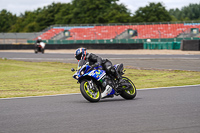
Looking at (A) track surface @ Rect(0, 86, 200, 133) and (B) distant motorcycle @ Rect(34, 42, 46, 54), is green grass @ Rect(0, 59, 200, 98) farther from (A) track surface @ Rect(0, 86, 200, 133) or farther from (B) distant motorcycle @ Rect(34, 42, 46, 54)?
(B) distant motorcycle @ Rect(34, 42, 46, 54)

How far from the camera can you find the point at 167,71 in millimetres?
16047

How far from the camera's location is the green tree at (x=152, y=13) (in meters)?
74.9

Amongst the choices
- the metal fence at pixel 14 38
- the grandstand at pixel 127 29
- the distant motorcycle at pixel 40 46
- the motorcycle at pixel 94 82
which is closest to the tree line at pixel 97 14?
the grandstand at pixel 127 29

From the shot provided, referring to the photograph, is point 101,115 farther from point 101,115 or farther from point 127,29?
point 127,29

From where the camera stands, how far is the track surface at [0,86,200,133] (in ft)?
16.9

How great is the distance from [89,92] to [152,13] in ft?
227

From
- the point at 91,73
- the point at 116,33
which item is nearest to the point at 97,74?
the point at 91,73

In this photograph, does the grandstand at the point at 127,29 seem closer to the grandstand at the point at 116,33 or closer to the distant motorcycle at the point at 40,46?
the grandstand at the point at 116,33

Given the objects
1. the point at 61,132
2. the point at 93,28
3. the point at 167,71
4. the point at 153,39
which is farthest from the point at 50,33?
the point at 61,132

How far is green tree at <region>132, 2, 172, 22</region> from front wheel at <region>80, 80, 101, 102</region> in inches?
2661

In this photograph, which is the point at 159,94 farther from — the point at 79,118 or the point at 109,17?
the point at 109,17

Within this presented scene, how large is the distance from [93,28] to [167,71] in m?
39.5

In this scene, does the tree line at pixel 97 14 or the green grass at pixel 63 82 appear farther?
the tree line at pixel 97 14

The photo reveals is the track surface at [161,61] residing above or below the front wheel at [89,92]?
below
